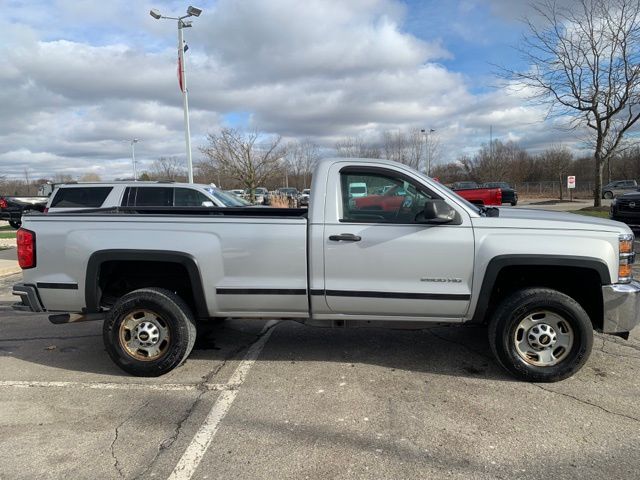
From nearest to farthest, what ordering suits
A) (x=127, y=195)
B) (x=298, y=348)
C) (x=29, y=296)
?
(x=29, y=296) → (x=298, y=348) → (x=127, y=195)

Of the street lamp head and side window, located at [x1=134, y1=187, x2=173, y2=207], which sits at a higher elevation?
the street lamp head

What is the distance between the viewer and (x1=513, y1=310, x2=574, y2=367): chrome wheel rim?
4.17 meters

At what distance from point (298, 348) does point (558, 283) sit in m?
2.61

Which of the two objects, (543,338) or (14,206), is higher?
(14,206)

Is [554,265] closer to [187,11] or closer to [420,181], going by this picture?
[420,181]

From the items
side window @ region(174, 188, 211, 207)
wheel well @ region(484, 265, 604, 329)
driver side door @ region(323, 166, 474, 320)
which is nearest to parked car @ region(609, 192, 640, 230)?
wheel well @ region(484, 265, 604, 329)

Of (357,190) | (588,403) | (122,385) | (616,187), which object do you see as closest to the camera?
(588,403)

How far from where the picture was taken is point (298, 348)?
17.1 ft

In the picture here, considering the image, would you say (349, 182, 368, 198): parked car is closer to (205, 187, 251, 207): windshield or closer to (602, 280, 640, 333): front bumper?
(602, 280, 640, 333): front bumper

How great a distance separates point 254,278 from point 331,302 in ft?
2.33

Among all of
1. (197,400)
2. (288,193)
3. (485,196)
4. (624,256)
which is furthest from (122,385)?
(288,193)

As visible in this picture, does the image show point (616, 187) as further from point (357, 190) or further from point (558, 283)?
point (357, 190)

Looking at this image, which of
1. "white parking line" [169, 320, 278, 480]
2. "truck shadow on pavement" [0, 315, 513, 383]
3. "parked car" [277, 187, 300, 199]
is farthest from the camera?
"parked car" [277, 187, 300, 199]

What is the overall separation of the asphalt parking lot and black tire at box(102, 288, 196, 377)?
173 mm
